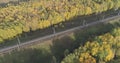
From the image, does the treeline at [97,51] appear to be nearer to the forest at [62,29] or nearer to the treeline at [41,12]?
A: the forest at [62,29]

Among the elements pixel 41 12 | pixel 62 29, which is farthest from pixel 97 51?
pixel 41 12

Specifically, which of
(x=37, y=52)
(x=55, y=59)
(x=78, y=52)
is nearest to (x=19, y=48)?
(x=37, y=52)

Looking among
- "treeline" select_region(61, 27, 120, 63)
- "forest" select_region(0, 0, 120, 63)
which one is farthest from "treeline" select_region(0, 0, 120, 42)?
"treeline" select_region(61, 27, 120, 63)

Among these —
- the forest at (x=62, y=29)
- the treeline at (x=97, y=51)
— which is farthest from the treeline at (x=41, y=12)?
the treeline at (x=97, y=51)

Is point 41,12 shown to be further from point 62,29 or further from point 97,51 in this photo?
point 97,51

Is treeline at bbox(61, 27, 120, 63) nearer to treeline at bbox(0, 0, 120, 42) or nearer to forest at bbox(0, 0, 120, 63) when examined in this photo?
forest at bbox(0, 0, 120, 63)

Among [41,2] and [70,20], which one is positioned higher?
[41,2]

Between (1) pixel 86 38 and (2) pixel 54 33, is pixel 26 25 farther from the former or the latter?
(1) pixel 86 38
